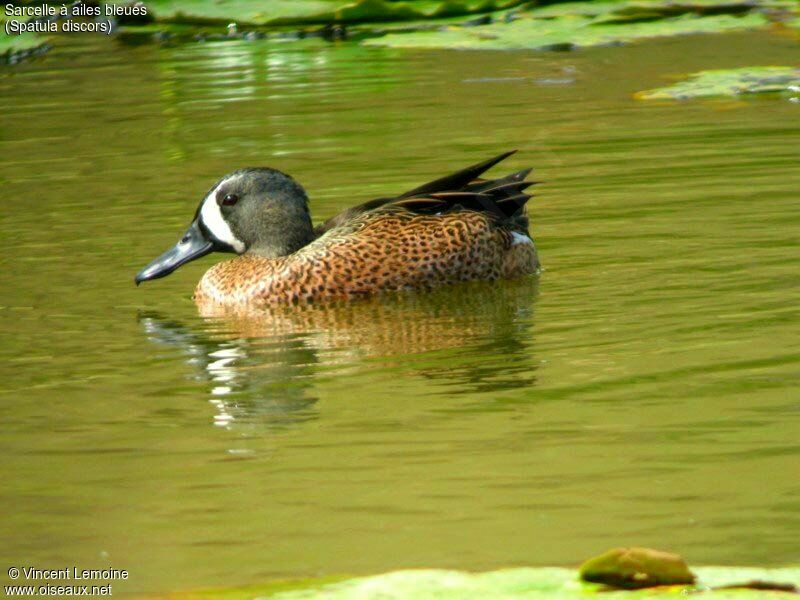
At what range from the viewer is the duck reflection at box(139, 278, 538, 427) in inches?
250

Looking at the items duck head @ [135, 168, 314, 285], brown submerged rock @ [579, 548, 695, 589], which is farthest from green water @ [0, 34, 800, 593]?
brown submerged rock @ [579, 548, 695, 589]

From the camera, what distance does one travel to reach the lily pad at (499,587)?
3.66 metres

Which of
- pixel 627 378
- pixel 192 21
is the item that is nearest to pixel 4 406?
pixel 627 378

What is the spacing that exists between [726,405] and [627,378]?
0.55 meters

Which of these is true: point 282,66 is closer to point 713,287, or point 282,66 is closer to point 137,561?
point 713,287

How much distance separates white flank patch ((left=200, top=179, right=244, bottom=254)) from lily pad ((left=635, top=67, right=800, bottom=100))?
478cm

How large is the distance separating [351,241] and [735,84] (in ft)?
16.6

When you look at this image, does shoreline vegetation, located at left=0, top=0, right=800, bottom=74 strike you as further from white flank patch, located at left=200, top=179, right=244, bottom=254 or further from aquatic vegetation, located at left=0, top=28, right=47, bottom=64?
white flank patch, located at left=200, top=179, right=244, bottom=254

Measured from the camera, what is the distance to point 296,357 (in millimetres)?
7039

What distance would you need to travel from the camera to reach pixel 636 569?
3.62m

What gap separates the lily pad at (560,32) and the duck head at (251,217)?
20.9ft

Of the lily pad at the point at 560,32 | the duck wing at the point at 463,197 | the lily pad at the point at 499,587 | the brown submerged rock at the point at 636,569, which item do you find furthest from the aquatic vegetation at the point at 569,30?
the brown submerged rock at the point at 636,569

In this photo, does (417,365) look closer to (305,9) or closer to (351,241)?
(351,241)

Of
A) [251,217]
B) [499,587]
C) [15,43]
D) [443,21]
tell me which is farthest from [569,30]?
[499,587]
